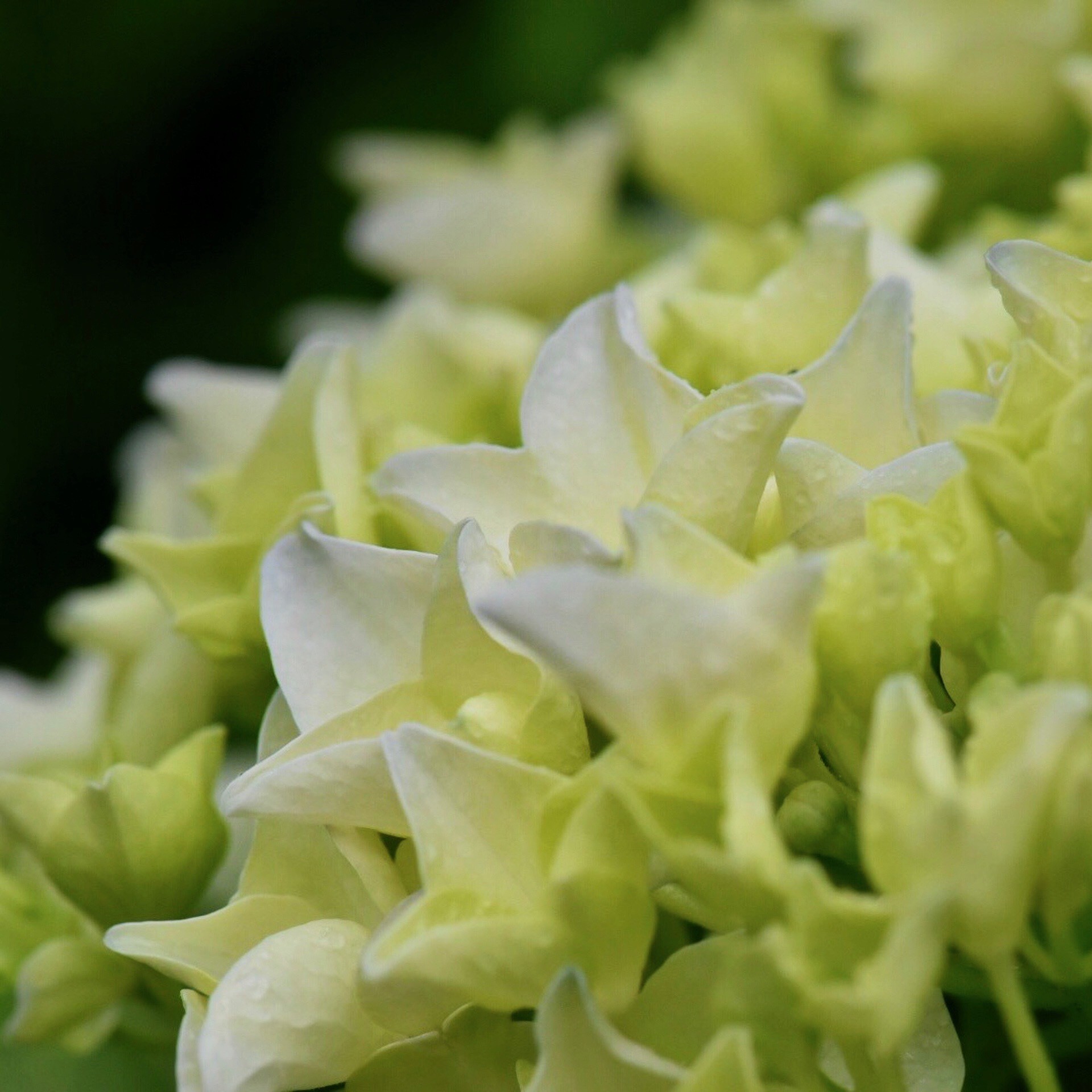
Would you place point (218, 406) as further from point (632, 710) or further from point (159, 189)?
point (159, 189)

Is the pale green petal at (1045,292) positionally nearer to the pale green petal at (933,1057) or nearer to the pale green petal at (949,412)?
the pale green petal at (949,412)

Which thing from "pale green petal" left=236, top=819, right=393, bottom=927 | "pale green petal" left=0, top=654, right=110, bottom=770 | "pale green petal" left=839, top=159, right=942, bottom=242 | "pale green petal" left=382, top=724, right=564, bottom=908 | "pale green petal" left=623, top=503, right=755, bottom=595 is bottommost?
"pale green petal" left=0, top=654, right=110, bottom=770

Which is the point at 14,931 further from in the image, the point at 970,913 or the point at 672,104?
the point at 672,104

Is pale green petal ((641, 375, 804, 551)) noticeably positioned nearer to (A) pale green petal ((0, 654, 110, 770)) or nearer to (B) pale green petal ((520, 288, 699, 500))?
(B) pale green petal ((520, 288, 699, 500))

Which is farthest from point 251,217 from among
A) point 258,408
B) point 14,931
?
point 14,931

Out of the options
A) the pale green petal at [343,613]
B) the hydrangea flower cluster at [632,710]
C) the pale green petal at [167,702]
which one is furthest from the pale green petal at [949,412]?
the pale green petal at [167,702]

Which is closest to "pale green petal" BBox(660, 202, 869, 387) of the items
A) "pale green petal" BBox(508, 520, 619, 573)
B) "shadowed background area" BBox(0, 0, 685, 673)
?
"pale green petal" BBox(508, 520, 619, 573)

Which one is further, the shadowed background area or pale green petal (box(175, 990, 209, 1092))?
the shadowed background area
